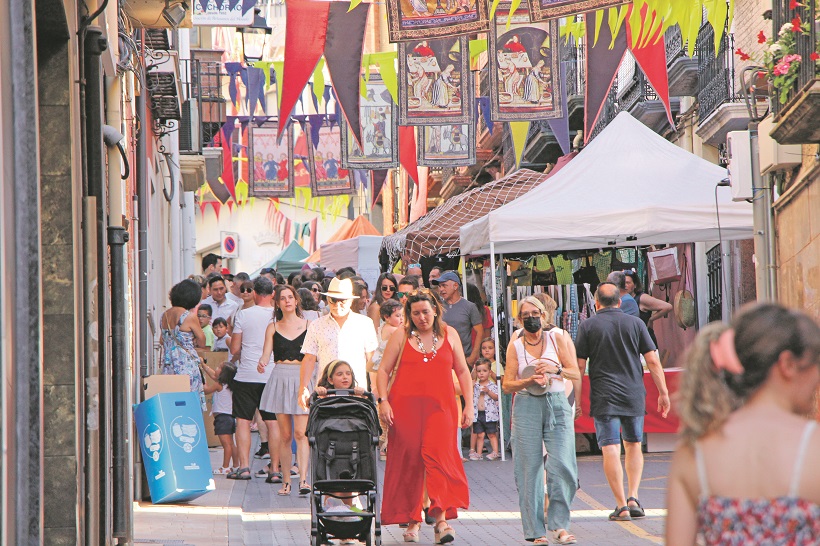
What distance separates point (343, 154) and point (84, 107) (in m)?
16.3

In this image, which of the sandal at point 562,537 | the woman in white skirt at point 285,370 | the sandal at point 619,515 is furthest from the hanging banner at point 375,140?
the sandal at point 562,537

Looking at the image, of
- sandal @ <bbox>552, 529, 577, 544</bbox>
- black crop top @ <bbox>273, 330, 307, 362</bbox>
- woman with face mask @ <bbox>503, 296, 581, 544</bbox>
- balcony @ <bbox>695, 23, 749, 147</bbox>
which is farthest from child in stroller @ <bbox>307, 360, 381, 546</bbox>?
balcony @ <bbox>695, 23, 749, 147</bbox>

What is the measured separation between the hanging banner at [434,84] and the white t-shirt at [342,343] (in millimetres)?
6992

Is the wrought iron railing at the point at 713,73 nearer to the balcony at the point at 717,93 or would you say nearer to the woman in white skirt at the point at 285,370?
the balcony at the point at 717,93

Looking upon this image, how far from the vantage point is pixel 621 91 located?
27312 millimetres

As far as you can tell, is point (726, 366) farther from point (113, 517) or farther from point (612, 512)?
point (612, 512)

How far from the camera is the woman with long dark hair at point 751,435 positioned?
3.44 metres

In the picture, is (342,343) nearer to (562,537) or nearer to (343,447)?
(343,447)

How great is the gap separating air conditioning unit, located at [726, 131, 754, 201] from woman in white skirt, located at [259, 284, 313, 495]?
4.68 meters

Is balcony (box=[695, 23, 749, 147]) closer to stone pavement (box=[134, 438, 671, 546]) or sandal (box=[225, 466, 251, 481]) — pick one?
stone pavement (box=[134, 438, 671, 546])

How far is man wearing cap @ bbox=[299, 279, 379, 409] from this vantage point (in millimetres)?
11984

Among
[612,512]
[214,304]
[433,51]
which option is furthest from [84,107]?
[433,51]

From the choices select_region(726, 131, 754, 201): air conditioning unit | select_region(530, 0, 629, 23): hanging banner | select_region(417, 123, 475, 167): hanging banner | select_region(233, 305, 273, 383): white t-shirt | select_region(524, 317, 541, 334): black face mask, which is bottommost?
select_region(233, 305, 273, 383): white t-shirt

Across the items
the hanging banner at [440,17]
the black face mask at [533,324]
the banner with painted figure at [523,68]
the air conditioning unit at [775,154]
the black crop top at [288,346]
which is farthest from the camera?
the banner with painted figure at [523,68]
